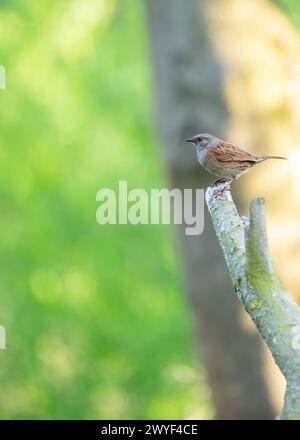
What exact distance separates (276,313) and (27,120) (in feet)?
38.9

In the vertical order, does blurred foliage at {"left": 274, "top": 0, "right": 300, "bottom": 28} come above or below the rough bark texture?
above

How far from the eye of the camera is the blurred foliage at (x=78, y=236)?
46.3 ft

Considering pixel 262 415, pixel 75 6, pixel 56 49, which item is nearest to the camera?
pixel 262 415

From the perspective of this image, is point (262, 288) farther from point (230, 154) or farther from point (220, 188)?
point (230, 154)

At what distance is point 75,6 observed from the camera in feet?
43.4

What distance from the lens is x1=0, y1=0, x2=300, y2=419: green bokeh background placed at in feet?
46.3

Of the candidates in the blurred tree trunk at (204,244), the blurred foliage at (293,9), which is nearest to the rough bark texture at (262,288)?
the blurred tree trunk at (204,244)

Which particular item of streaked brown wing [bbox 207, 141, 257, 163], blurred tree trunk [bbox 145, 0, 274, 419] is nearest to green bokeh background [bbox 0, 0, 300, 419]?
blurred tree trunk [bbox 145, 0, 274, 419]

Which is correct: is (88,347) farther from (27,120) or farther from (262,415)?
(262,415)

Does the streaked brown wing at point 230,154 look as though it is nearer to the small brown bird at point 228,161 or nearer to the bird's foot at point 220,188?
the small brown bird at point 228,161

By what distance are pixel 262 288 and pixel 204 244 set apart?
591 cm

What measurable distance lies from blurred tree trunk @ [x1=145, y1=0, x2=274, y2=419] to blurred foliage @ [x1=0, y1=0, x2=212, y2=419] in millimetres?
4685

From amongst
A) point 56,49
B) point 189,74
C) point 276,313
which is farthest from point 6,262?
point 276,313

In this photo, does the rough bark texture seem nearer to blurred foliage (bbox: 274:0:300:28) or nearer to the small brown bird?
the small brown bird
